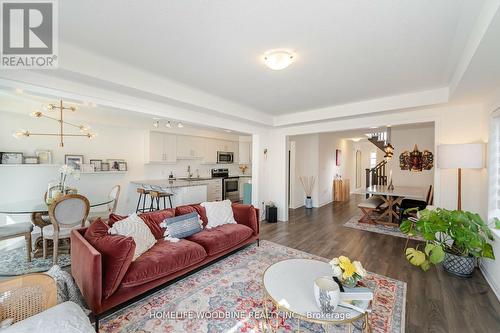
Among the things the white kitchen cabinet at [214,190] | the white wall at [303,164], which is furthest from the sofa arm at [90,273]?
the white wall at [303,164]

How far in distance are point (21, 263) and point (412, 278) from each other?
527 centimetres

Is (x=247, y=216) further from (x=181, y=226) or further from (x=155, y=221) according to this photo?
(x=155, y=221)

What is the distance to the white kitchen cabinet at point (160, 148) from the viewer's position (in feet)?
18.7

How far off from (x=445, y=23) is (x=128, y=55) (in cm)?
291

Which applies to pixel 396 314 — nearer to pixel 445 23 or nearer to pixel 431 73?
pixel 445 23

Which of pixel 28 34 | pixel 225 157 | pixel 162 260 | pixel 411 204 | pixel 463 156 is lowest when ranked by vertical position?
pixel 162 260

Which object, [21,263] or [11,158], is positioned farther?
[11,158]

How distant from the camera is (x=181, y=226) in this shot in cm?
296

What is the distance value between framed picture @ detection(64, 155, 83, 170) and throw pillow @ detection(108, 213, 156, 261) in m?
3.11

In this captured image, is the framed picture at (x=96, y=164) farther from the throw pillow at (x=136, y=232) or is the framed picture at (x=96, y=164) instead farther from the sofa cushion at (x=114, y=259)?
the sofa cushion at (x=114, y=259)

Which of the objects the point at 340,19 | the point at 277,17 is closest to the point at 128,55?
the point at 277,17

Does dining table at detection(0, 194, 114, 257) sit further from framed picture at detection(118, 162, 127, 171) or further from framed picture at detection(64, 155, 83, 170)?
framed picture at detection(118, 162, 127, 171)

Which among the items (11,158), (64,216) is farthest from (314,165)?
(11,158)

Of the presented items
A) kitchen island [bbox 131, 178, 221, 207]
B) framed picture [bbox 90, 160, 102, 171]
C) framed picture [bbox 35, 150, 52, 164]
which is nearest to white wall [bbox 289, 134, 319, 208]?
kitchen island [bbox 131, 178, 221, 207]
